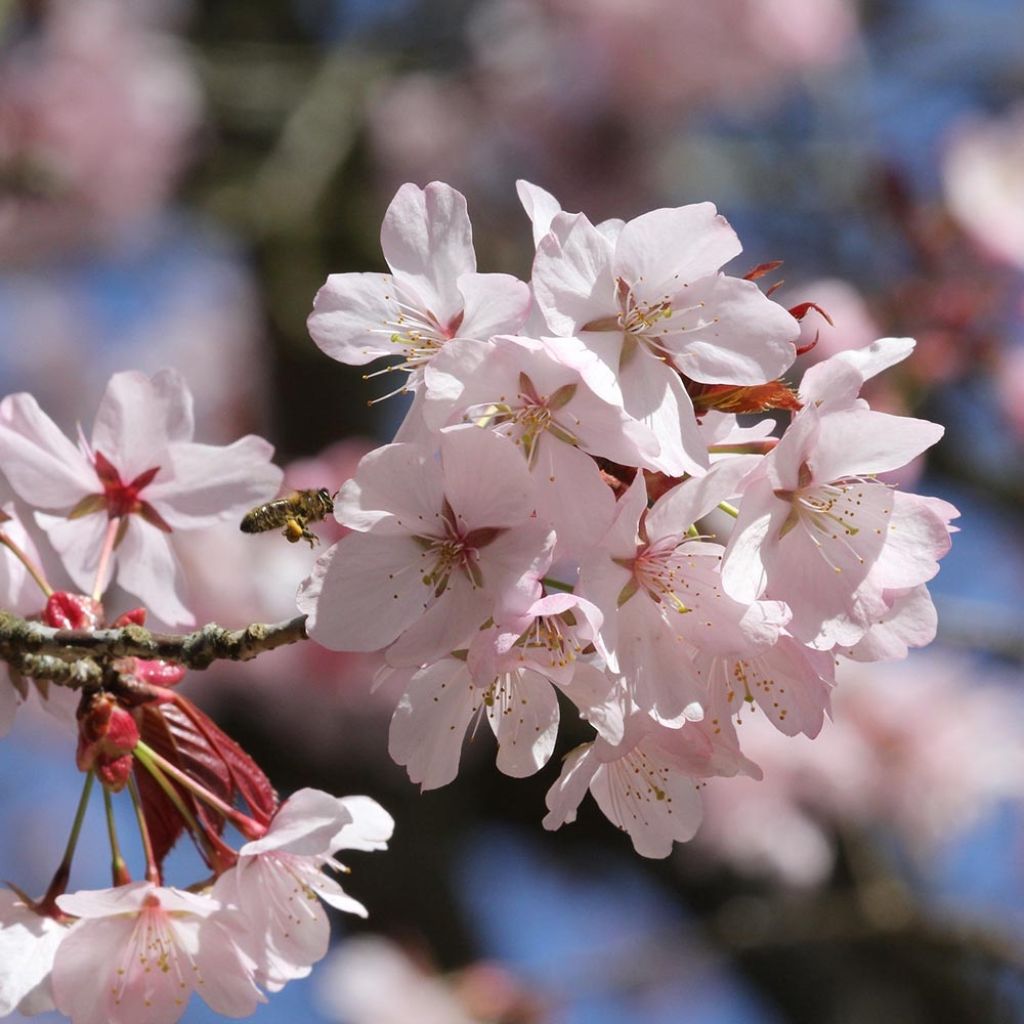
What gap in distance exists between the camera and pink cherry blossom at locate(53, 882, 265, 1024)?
0.96 meters

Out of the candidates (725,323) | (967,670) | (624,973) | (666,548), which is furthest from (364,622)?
(967,670)

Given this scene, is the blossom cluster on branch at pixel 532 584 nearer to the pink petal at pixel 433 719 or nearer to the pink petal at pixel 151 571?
the pink petal at pixel 433 719

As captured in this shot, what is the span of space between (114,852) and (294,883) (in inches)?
5.5

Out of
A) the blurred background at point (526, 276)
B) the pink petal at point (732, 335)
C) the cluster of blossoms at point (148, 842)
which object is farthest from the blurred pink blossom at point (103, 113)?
the pink petal at point (732, 335)

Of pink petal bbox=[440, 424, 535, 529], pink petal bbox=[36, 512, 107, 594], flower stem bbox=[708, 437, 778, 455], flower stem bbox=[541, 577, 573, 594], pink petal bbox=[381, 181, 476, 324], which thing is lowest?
pink petal bbox=[36, 512, 107, 594]

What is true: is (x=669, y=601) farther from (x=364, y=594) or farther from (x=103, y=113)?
(x=103, y=113)

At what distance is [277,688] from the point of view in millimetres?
3691

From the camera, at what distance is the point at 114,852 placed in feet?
3.30

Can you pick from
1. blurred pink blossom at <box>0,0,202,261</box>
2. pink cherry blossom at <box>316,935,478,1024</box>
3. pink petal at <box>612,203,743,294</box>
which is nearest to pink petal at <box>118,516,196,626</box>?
pink petal at <box>612,203,743,294</box>

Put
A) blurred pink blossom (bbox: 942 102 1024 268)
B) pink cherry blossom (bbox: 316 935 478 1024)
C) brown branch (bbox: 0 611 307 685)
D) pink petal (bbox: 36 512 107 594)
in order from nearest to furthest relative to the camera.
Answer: brown branch (bbox: 0 611 307 685) < pink petal (bbox: 36 512 107 594) < blurred pink blossom (bbox: 942 102 1024 268) < pink cherry blossom (bbox: 316 935 478 1024)

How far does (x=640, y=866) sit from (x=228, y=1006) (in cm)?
292

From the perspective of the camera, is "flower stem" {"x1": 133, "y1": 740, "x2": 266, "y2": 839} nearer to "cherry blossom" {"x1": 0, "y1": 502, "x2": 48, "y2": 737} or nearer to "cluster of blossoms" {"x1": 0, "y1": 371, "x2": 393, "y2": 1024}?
"cluster of blossoms" {"x1": 0, "y1": 371, "x2": 393, "y2": 1024}

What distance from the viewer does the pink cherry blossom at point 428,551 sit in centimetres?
84

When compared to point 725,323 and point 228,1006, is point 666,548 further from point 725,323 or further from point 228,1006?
point 228,1006
